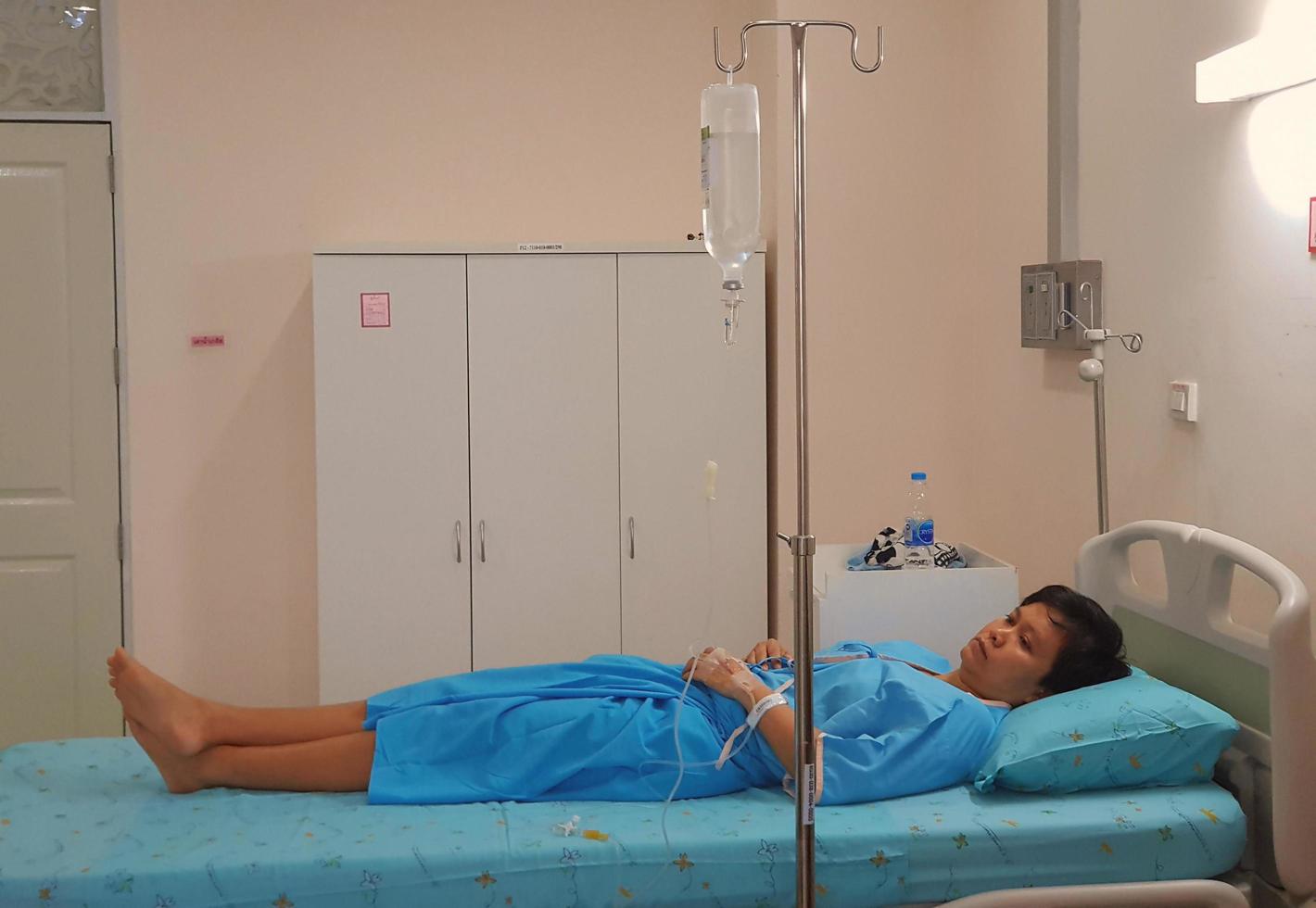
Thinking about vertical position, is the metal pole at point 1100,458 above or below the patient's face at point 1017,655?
above

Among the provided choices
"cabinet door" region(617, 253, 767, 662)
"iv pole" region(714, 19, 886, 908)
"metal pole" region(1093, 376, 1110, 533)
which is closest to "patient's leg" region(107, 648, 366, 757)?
"iv pole" region(714, 19, 886, 908)

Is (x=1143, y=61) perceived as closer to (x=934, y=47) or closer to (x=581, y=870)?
(x=934, y=47)

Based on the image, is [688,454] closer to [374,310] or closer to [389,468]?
[389,468]

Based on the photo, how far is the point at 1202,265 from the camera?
2.72m

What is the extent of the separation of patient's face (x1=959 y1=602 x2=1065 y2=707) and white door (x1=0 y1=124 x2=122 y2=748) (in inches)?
116

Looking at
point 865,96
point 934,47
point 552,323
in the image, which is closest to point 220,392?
point 552,323

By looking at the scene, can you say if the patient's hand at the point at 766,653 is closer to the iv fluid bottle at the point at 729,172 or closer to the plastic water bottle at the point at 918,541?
the plastic water bottle at the point at 918,541

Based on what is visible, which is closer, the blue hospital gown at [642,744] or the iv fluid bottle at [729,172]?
the iv fluid bottle at [729,172]

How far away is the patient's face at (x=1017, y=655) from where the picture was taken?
247 cm

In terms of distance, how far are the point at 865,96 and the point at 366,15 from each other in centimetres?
168

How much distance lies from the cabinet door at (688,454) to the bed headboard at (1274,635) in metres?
1.47

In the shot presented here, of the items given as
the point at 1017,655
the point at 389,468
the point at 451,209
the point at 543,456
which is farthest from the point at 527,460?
the point at 1017,655

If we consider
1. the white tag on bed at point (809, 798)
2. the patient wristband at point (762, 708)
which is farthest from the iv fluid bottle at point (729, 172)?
the patient wristband at point (762, 708)

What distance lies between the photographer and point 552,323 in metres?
3.87
